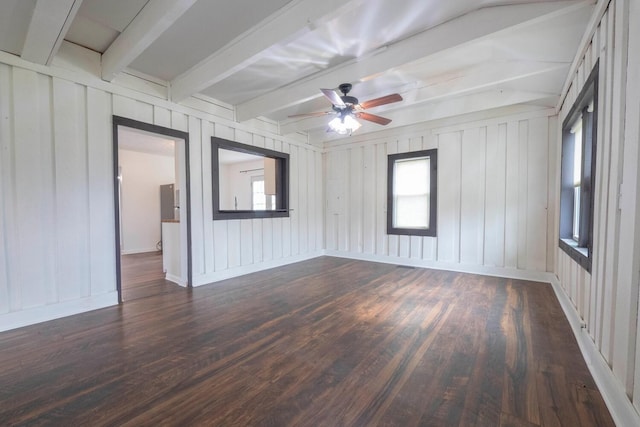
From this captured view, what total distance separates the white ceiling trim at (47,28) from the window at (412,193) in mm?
4884

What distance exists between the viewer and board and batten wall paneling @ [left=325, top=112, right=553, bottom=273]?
4.23 meters

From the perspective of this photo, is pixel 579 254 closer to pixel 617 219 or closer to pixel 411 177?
pixel 617 219

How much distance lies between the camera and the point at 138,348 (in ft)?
7.43

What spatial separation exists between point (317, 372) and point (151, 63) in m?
3.76

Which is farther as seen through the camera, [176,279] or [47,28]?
[176,279]

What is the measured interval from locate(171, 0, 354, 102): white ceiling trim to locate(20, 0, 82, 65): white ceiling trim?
3.98 feet

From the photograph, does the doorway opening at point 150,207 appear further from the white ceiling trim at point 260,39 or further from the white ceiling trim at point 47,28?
the white ceiling trim at point 260,39

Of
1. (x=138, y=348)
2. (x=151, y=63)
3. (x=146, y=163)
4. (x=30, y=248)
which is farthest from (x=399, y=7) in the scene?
(x=146, y=163)

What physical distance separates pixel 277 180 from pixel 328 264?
2.04 m

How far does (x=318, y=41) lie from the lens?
274cm

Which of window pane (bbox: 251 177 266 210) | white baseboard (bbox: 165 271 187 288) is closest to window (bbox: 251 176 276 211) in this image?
window pane (bbox: 251 177 266 210)

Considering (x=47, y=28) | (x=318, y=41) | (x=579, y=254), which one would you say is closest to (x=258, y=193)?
(x=318, y=41)

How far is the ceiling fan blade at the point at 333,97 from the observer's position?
283 centimetres

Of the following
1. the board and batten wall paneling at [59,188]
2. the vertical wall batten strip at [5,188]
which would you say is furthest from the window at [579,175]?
the vertical wall batten strip at [5,188]
